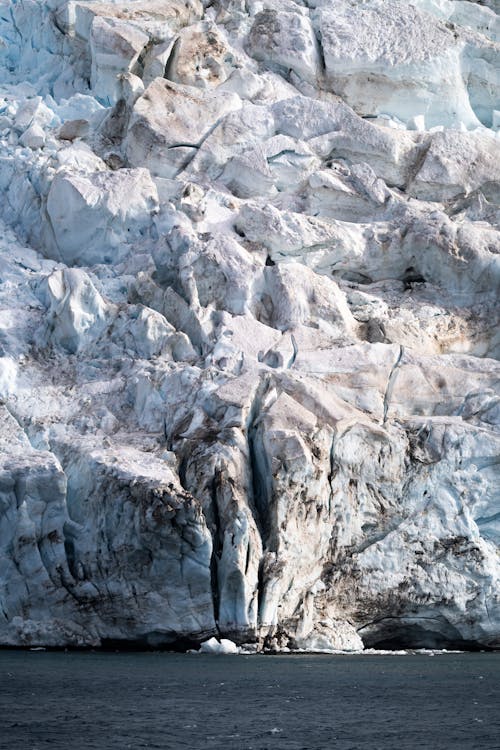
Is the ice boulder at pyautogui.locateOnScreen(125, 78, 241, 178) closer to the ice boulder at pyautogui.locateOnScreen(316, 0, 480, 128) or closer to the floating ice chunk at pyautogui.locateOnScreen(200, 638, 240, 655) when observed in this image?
the ice boulder at pyautogui.locateOnScreen(316, 0, 480, 128)

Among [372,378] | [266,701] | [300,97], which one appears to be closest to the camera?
[266,701]

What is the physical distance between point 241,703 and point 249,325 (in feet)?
46.6

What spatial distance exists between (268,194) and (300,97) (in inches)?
179

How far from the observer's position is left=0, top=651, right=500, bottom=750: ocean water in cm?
1998

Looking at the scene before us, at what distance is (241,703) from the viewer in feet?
75.9

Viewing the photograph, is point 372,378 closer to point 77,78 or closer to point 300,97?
point 300,97

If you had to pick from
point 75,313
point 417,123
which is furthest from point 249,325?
point 417,123

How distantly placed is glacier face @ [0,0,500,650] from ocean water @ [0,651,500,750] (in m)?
1.98

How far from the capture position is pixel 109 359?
35094 mm

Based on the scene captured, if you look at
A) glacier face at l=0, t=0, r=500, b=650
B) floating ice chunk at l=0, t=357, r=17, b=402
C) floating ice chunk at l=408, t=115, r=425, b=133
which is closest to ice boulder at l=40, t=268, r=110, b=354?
glacier face at l=0, t=0, r=500, b=650

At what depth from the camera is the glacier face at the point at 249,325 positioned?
29766 mm

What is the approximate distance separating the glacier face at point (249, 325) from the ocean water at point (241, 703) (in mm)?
1976

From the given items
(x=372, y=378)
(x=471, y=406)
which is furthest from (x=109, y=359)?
(x=471, y=406)

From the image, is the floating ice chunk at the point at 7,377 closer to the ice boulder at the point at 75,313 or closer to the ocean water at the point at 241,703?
the ice boulder at the point at 75,313
